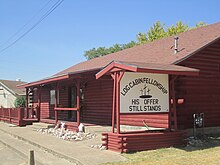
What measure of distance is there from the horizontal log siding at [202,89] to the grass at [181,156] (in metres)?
1.65

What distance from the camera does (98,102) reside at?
597 inches

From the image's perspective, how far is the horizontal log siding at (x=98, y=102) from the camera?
14.3m

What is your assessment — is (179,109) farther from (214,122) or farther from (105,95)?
(105,95)

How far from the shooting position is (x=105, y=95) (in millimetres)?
14516

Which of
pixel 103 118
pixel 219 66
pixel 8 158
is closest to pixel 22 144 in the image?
pixel 8 158

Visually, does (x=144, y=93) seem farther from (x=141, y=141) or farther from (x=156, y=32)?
(x=156, y=32)

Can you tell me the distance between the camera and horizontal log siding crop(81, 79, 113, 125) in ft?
46.9

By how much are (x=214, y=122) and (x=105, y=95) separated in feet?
17.5

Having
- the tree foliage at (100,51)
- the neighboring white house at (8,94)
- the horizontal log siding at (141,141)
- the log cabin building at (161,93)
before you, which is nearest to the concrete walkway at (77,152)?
the horizontal log siding at (141,141)

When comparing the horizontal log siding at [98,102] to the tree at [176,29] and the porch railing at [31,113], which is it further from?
the tree at [176,29]

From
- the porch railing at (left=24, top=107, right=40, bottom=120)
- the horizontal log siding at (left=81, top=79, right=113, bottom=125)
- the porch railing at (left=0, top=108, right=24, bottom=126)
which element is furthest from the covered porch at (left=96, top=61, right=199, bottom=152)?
the porch railing at (left=0, top=108, right=24, bottom=126)

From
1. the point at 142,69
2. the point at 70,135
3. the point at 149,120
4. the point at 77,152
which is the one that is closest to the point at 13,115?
the point at 70,135

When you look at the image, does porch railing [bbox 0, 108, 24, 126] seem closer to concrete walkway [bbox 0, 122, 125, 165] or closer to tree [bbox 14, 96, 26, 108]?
concrete walkway [bbox 0, 122, 125, 165]

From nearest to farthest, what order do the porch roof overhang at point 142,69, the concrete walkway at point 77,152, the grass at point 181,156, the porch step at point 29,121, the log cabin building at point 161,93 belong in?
the grass at point 181,156 → the concrete walkway at point 77,152 → the porch roof overhang at point 142,69 → the log cabin building at point 161,93 → the porch step at point 29,121
